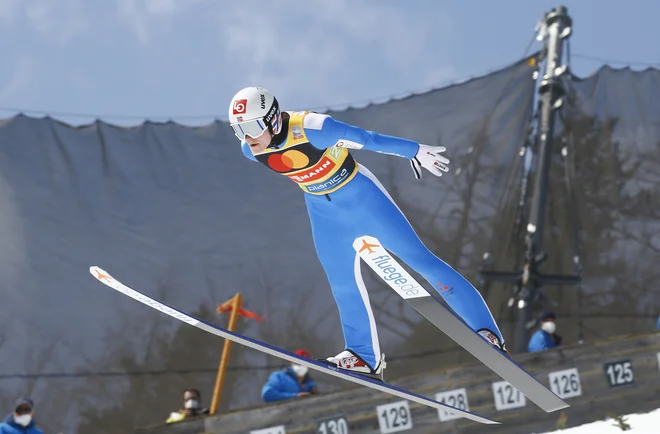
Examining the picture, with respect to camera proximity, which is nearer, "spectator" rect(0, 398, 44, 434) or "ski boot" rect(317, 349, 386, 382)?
"ski boot" rect(317, 349, 386, 382)

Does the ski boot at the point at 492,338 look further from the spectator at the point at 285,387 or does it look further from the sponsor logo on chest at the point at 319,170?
the spectator at the point at 285,387

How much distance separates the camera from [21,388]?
774 cm

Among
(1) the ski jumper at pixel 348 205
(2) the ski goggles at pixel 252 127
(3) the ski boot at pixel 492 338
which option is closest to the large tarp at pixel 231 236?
(1) the ski jumper at pixel 348 205

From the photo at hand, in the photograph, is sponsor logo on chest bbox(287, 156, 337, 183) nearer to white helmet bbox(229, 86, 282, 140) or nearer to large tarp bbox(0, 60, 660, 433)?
white helmet bbox(229, 86, 282, 140)

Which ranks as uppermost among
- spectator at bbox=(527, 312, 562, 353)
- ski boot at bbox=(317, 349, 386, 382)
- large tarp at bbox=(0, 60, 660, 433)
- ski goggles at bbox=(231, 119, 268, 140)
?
large tarp at bbox=(0, 60, 660, 433)

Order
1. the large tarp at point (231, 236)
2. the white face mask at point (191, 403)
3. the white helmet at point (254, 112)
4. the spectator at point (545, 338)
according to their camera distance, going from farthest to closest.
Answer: the large tarp at point (231, 236) → the spectator at point (545, 338) → the white face mask at point (191, 403) → the white helmet at point (254, 112)

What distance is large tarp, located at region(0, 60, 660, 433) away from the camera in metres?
8.04

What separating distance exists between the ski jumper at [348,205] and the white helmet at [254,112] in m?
0.11

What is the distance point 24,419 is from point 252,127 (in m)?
2.82

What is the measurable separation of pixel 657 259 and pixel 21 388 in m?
6.52

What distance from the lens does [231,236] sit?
29.1 feet

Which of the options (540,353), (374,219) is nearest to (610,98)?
(540,353)

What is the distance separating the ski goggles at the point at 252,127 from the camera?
392cm

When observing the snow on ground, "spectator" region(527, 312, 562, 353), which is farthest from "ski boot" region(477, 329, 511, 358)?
"spectator" region(527, 312, 562, 353)
